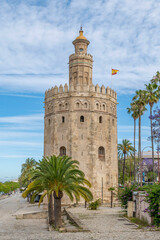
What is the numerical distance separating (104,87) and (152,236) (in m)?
27.6

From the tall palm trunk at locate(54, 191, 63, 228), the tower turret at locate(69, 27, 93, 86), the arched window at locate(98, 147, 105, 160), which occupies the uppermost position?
the tower turret at locate(69, 27, 93, 86)

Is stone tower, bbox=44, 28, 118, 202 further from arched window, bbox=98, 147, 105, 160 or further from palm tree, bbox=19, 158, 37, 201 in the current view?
palm tree, bbox=19, 158, 37, 201

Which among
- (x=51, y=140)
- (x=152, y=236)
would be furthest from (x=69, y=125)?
(x=152, y=236)

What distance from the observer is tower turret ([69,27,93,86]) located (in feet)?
136

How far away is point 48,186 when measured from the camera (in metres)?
20.2

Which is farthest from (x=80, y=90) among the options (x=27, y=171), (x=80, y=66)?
(x=27, y=171)

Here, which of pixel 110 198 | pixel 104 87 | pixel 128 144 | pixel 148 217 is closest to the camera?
pixel 148 217

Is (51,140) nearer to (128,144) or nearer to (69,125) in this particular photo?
(69,125)

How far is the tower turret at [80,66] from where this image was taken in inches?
1638

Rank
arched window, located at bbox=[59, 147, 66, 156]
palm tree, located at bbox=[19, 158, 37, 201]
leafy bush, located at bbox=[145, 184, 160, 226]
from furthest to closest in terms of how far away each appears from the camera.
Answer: arched window, located at bbox=[59, 147, 66, 156]
palm tree, located at bbox=[19, 158, 37, 201]
leafy bush, located at bbox=[145, 184, 160, 226]

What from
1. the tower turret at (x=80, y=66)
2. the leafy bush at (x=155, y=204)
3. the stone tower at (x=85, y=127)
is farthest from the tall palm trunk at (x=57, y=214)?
the tower turret at (x=80, y=66)

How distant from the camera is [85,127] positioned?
38375 mm

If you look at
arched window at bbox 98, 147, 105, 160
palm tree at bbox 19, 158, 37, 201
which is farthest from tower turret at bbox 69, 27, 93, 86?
palm tree at bbox 19, 158, 37, 201

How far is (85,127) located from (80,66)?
385 inches
